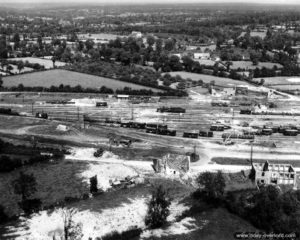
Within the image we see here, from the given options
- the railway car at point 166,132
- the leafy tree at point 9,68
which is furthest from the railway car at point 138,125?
the leafy tree at point 9,68

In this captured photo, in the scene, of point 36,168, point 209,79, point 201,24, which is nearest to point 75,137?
point 36,168

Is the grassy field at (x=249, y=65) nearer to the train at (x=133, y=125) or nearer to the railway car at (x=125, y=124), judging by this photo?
the train at (x=133, y=125)

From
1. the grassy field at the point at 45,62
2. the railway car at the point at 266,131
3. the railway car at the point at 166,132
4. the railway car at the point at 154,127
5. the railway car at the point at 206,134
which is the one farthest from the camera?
the grassy field at the point at 45,62

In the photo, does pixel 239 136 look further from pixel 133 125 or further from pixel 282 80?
pixel 282 80

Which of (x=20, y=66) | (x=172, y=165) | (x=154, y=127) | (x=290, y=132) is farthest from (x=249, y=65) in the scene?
(x=172, y=165)

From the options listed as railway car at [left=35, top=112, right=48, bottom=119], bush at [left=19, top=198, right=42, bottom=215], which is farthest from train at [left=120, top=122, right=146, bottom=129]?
bush at [left=19, top=198, right=42, bottom=215]

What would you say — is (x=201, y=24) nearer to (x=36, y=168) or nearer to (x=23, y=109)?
(x=23, y=109)

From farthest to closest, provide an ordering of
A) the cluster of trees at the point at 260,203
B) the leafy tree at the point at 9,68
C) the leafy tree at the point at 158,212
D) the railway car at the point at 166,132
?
the leafy tree at the point at 9,68
the railway car at the point at 166,132
the leafy tree at the point at 158,212
the cluster of trees at the point at 260,203
